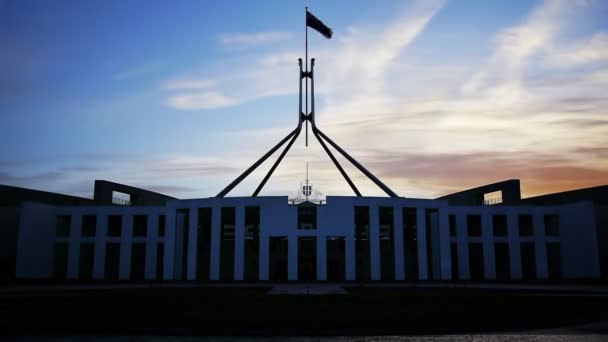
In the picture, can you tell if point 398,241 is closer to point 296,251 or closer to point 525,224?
point 296,251

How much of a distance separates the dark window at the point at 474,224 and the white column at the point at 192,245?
106 ft

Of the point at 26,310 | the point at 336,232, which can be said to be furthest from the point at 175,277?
the point at 26,310

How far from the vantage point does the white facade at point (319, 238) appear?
43.9 meters

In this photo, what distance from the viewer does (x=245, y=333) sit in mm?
14445

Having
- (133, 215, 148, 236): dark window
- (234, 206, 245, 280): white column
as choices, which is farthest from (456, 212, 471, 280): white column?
(133, 215, 148, 236): dark window

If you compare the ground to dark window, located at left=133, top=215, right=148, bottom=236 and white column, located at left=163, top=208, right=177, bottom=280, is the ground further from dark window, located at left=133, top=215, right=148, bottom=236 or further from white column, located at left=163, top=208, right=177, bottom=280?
dark window, located at left=133, top=215, right=148, bottom=236

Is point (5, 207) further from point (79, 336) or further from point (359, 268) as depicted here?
point (79, 336)

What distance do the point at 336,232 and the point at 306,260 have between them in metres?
8.28

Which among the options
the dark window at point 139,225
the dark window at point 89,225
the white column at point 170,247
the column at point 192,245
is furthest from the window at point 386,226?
the dark window at point 89,225

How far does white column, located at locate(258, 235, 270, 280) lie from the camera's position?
43.3 m

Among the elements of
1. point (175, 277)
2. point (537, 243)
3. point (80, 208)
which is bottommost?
point (175, 277)

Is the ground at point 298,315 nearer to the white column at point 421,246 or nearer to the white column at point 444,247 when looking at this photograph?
the white column at point 421,246

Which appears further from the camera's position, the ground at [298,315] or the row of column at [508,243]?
the row of column at [508,243]

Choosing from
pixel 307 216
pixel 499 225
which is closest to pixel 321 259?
pixel 307 216
